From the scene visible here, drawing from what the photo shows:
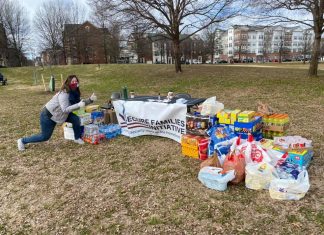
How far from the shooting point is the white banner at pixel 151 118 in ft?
16.8

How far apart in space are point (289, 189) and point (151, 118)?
10.0 feet

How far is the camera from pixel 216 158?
3896 mm

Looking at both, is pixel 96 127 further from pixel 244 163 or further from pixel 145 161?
pixel 244 163

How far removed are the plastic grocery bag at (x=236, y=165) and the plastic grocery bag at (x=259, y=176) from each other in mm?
100

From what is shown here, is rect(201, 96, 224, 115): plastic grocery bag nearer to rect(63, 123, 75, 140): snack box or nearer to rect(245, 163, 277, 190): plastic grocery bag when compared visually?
rect(245, 163, 277, 190): plastic grocery bag

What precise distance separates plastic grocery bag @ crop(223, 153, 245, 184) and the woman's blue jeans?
325cm

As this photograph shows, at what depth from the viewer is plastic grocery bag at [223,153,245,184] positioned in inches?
140

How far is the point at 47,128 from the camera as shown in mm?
5129

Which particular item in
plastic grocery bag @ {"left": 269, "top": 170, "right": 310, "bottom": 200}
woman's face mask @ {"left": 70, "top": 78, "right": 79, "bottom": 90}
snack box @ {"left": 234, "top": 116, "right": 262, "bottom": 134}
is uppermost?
woman's face mask @ {"left": 70, "top": 78, "right": 79, "bottom": 90}

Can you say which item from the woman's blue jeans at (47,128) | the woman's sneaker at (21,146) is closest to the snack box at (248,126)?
the woman's blue jeans at (47,128)

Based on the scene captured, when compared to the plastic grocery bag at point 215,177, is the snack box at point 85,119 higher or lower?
higher

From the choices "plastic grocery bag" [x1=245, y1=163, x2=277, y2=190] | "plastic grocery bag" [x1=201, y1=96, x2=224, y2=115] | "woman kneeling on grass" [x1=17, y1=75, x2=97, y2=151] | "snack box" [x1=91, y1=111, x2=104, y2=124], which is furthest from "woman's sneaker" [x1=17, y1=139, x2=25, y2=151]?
"plastic grocery bag" [x1=245, y1=163, x2=277, y2=190]

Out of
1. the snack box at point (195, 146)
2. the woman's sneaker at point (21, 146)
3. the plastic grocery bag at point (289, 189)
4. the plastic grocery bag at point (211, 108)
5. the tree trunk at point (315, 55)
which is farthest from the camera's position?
the tree trunk at point (315, 55)

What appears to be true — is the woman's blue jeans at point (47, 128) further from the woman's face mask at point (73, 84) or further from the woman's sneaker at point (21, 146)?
the woman's face mask at point (73, 84)
